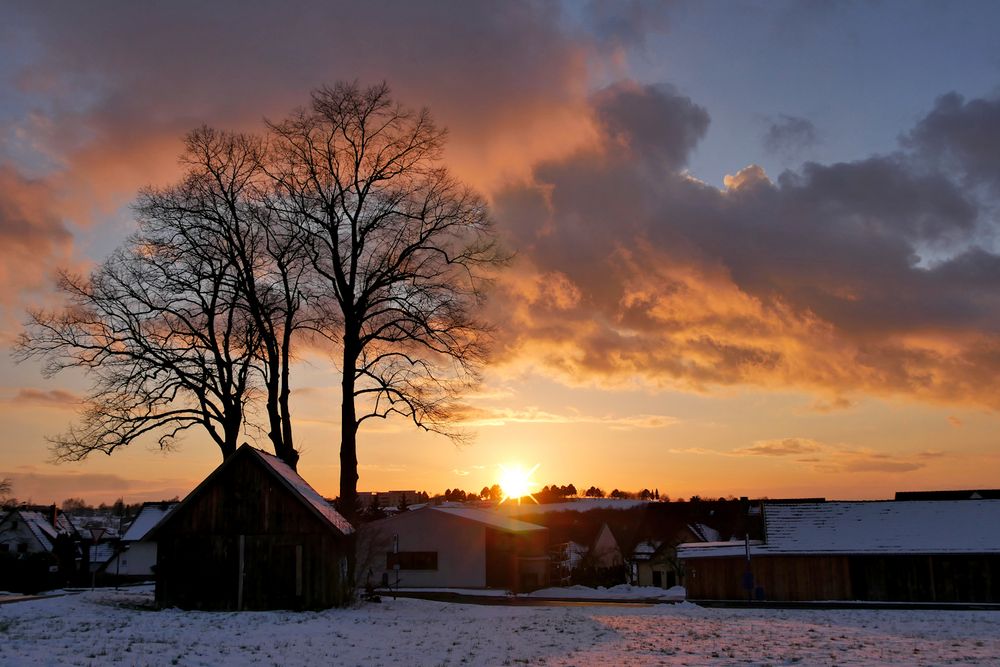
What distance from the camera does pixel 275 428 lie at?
1647 inches

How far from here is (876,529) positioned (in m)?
50.4

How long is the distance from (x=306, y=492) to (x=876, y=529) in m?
32.9

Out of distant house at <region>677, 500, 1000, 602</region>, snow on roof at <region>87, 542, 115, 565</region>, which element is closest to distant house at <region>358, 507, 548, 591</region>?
distant house at <region>677, 500, 1000, 602</region>

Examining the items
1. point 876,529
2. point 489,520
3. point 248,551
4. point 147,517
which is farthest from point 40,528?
point 876,529

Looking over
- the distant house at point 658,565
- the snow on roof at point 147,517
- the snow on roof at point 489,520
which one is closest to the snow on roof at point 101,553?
the snow on roof at point 147,517

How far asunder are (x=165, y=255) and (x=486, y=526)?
3315 cm

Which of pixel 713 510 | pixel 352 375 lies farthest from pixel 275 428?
pixel 713 510

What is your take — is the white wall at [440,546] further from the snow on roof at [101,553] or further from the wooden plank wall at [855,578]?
the snow on roof at [101,553]

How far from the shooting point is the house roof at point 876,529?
48.0 metres

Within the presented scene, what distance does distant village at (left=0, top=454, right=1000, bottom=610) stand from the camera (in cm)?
3444

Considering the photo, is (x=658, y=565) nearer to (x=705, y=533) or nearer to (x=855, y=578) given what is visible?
(x=705, y=533)

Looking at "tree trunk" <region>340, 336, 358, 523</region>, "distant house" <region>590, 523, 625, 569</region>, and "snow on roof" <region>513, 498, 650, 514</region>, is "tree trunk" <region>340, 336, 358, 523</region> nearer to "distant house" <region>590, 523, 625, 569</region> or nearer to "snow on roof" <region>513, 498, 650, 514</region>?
"distant house" <region>590, 523, 625, 569</region>

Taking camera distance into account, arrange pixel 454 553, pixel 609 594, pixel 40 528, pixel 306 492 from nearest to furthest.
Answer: pixel 306 492, pixel 609 594, pixel 454 553, pixel 40 528

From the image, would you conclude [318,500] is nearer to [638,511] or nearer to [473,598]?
[473,598]
